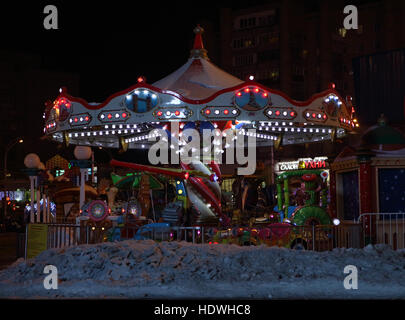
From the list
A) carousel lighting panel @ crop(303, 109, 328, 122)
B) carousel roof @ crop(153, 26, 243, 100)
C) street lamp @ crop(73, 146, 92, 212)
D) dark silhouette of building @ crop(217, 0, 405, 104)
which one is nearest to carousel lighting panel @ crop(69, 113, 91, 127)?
street lamp @ crop(73, 146, 92, 212)

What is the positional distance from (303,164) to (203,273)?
38.4 m

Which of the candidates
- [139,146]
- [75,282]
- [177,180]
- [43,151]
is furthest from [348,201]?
[43,151]

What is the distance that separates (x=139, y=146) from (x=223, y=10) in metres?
43.2

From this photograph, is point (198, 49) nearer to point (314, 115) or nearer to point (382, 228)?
point (314, 115)

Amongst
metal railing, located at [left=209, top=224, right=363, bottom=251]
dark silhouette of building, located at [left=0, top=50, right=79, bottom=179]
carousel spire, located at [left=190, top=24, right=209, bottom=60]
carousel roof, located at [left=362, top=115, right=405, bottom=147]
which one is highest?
dark silhouette of building, located at [left=0, top=50, right=79, bottom=179]

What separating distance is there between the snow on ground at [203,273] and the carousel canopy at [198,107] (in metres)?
3.91

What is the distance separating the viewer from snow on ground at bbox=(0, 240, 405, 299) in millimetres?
8297

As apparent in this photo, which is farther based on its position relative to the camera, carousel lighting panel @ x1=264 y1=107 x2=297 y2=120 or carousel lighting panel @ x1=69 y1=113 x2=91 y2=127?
carousel lighting panel @ x1=69 y1=113 x2=91 y2=127

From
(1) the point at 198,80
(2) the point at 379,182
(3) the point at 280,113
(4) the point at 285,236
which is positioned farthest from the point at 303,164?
(4) the point at 285,236

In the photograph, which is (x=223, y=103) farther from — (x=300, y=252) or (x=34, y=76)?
(x=34, y=76)

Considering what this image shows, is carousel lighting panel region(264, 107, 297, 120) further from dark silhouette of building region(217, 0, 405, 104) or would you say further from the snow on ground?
dark silhouette of building region(217, 0, 405, 104)

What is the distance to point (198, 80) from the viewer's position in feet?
50.3

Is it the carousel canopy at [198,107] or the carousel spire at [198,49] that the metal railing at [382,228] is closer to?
the carousel canopy at [198,107]

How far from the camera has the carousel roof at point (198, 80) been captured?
14.5 meters
